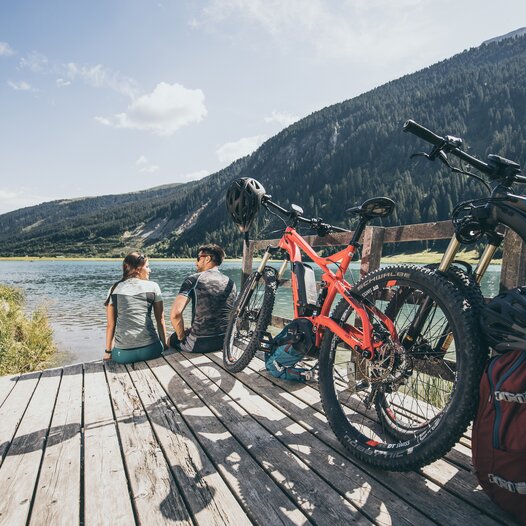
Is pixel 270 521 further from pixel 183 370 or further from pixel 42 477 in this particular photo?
pixel 183 370

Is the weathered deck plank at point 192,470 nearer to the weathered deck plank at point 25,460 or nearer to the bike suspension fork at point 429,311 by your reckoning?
the weathered deck plank at point 25,460

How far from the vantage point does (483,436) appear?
181 centimetres

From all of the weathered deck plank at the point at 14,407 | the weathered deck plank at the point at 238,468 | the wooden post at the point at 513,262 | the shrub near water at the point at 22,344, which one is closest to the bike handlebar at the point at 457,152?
the wooden post at the point at 513,262

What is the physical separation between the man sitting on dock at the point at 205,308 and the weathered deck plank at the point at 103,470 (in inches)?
70.1

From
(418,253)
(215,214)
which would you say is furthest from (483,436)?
(215,214)

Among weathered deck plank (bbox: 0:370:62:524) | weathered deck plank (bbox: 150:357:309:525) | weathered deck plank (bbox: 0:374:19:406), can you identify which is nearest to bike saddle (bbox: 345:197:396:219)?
weathered deck plank (bbox: 150:357:309:525)

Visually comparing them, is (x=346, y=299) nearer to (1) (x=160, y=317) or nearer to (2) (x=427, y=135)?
(2) (x=427, y=135)

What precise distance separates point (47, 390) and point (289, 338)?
2.88 meters

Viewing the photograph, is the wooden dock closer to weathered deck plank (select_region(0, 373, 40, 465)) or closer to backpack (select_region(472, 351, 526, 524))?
weathered deck plank (select_region(0, 373, 40, 465))

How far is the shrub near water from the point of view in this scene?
862 cm

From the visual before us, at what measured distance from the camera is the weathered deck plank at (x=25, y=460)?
199 centimetres

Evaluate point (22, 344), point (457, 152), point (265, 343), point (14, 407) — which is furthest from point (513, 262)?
point (22, 344)

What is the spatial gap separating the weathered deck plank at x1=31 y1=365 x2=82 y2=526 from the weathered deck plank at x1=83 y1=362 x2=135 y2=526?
0.06 meters

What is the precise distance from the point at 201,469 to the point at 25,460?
4.34 ft
